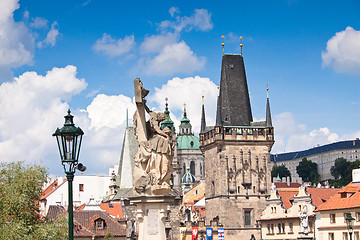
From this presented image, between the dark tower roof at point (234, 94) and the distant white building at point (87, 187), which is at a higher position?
the dark tower roof at point (234, 94)

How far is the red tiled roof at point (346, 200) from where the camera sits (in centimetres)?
5731

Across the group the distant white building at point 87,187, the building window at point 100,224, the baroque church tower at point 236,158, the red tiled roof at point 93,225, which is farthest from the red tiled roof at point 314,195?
the distant white building at point 87,187

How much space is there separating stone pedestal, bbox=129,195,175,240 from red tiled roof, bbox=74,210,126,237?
40.4 m

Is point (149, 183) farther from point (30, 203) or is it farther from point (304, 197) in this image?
point (304, 197)

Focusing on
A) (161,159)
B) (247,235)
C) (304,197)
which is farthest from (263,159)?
(161,159)

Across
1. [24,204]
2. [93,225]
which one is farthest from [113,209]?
[24,204]

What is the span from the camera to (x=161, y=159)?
1574 centimetres

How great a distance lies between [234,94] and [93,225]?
37387mm

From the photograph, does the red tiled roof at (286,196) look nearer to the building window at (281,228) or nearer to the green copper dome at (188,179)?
the building window at (281,228)

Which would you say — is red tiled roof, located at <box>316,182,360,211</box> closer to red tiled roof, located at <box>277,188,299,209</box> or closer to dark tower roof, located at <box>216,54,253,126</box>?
red tiled roof, located at <box>277,188,299,209</box>

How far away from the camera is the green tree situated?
30.4m

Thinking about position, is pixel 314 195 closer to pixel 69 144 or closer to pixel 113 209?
pixel 113 209

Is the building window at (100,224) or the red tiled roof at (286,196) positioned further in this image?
the red tiled roof at (286,196)

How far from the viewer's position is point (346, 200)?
58562mm
